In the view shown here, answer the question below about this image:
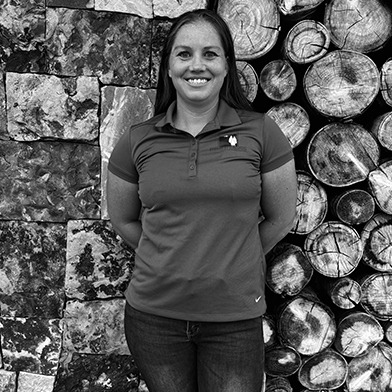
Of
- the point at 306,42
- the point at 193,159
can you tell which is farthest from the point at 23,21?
the point at 306,42

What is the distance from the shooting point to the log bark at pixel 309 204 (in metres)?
2.26

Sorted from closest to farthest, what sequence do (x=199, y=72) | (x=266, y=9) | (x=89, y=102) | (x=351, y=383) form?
1. (x=199, y=72)
2. (x=266, y=9)
3. (x=89, y=102)
4. (x=351, y=383)

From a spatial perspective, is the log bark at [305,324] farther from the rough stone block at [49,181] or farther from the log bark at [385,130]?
the rough stone block at [49,181]

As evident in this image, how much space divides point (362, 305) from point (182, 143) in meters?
1.23

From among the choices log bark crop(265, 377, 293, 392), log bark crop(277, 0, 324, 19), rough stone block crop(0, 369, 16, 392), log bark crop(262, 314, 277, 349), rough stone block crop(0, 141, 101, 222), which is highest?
log bark crop(277, 0, 324, 19)

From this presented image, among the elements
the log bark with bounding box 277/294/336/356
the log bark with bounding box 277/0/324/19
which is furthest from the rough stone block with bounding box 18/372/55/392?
the log bark with bounding box 277/0/324/19

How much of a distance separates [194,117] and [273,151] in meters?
0.31

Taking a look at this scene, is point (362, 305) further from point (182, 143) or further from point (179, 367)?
point (182, 143)

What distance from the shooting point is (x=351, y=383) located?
2477mm

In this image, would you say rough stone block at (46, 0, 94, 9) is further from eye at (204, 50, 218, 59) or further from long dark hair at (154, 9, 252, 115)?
eye at (204, 50, 218, 59)

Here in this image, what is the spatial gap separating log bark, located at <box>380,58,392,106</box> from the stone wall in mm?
814

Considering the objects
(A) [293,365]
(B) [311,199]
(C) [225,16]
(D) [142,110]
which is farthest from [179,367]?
(C) [225,16]

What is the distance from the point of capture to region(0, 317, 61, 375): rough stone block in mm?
2457

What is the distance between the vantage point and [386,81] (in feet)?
7.12
